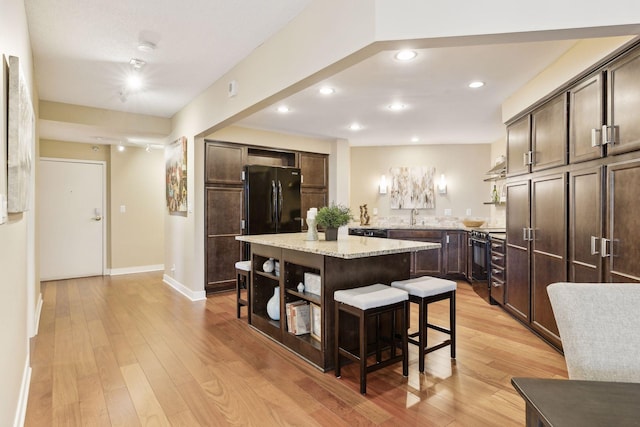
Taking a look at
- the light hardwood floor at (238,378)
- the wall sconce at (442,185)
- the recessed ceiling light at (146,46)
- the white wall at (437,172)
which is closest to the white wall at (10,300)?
the light hardwood floor at (238,378)

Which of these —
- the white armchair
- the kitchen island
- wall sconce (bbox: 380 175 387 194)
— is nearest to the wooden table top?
the white armchair

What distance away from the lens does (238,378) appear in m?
2.47

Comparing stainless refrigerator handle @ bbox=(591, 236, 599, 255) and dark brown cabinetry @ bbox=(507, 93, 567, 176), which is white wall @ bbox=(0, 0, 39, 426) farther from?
dark brown cabinetry @ bbox=(507, 93, 567, 176)

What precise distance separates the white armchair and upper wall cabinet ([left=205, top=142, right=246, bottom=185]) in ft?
14.4

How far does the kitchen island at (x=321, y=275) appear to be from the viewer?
2.58m

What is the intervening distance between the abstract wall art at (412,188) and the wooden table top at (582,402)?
5.78 metres

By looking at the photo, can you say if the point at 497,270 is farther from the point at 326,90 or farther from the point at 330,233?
the point at 326,90

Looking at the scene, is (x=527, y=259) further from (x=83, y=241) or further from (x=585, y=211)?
(x=83, y=241)

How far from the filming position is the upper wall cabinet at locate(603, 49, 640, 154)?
6.83 feet

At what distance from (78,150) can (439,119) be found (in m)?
5.75

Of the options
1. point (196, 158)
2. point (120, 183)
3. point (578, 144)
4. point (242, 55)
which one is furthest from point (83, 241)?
point (578, 144)

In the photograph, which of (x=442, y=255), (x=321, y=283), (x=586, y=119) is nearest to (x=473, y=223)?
(x=442, y=255)

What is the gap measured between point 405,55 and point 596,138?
1.42 m

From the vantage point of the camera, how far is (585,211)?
8.37 ft
